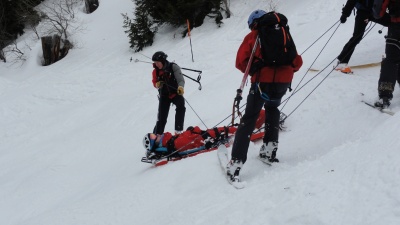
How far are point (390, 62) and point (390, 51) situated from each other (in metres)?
0.15

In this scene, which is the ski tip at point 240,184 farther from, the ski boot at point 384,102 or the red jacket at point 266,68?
the ski boot at point 384,102

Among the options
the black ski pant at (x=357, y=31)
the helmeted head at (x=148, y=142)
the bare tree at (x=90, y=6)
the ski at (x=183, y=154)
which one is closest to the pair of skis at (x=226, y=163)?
the ski at (x=183, y=154)

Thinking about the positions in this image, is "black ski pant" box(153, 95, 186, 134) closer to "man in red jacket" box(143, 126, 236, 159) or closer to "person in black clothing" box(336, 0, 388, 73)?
"man in red jacket" box(143, 126, 236, 159)

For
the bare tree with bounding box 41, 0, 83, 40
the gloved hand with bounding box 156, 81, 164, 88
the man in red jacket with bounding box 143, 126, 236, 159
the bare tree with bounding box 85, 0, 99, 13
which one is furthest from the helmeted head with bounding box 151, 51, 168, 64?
the bare tree with bounding box 85, 0, 99, 13

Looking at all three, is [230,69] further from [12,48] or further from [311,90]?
[12,48]

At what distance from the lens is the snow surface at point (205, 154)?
295cm

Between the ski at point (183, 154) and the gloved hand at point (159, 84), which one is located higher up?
the gloved hand at point (159, 84)

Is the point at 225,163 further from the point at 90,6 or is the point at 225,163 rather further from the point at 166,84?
the point at 90,6

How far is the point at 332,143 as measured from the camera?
15.1 ft

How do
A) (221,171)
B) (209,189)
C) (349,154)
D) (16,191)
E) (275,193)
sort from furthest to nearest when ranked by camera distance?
(16,191) < (221,171) < (209,189) < (349,154) < (275,193)

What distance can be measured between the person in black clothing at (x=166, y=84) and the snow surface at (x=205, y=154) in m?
1.03

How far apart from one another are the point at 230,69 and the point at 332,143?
283 inches

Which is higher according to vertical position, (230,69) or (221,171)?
(221,171)

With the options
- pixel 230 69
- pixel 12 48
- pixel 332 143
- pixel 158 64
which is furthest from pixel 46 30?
pixel 332 143
